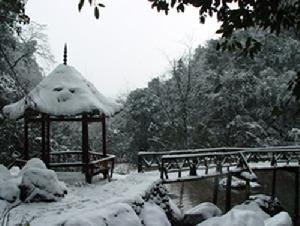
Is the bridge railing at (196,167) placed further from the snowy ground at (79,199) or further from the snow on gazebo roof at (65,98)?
the snow on gazebo roof at (65,98)

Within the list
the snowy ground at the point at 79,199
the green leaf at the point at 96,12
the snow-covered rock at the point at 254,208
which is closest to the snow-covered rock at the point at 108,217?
the snowy ground at the point at 79,199

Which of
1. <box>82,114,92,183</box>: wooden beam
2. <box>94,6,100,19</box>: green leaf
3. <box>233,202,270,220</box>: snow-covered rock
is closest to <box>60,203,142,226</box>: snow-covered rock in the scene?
<box>82,114,92,183</box>: wooden beam

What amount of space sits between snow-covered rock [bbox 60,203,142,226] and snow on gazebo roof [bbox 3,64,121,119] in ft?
14.3

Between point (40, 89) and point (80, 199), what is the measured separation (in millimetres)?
4775

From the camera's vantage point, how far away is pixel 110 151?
33500 millimetres

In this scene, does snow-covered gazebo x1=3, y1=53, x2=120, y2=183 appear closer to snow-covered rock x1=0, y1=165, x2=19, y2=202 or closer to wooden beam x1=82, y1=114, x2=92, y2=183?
wooden beam x1=82, y1=114, x2=92, y2=183

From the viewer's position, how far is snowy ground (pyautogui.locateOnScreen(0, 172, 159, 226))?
8266 millimetres

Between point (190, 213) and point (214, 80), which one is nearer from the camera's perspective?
point (190, 213)

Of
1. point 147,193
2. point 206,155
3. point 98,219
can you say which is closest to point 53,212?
point 98,219

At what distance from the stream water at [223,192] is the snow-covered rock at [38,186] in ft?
26.0

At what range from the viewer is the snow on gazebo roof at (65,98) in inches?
488

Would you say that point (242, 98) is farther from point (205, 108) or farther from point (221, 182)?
point (221, 182)

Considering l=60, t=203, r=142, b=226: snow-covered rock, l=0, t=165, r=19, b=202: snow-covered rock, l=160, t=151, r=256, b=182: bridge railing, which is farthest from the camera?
l=160, t=151, r=256, b=182: bridge railing

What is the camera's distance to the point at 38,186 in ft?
32.2
